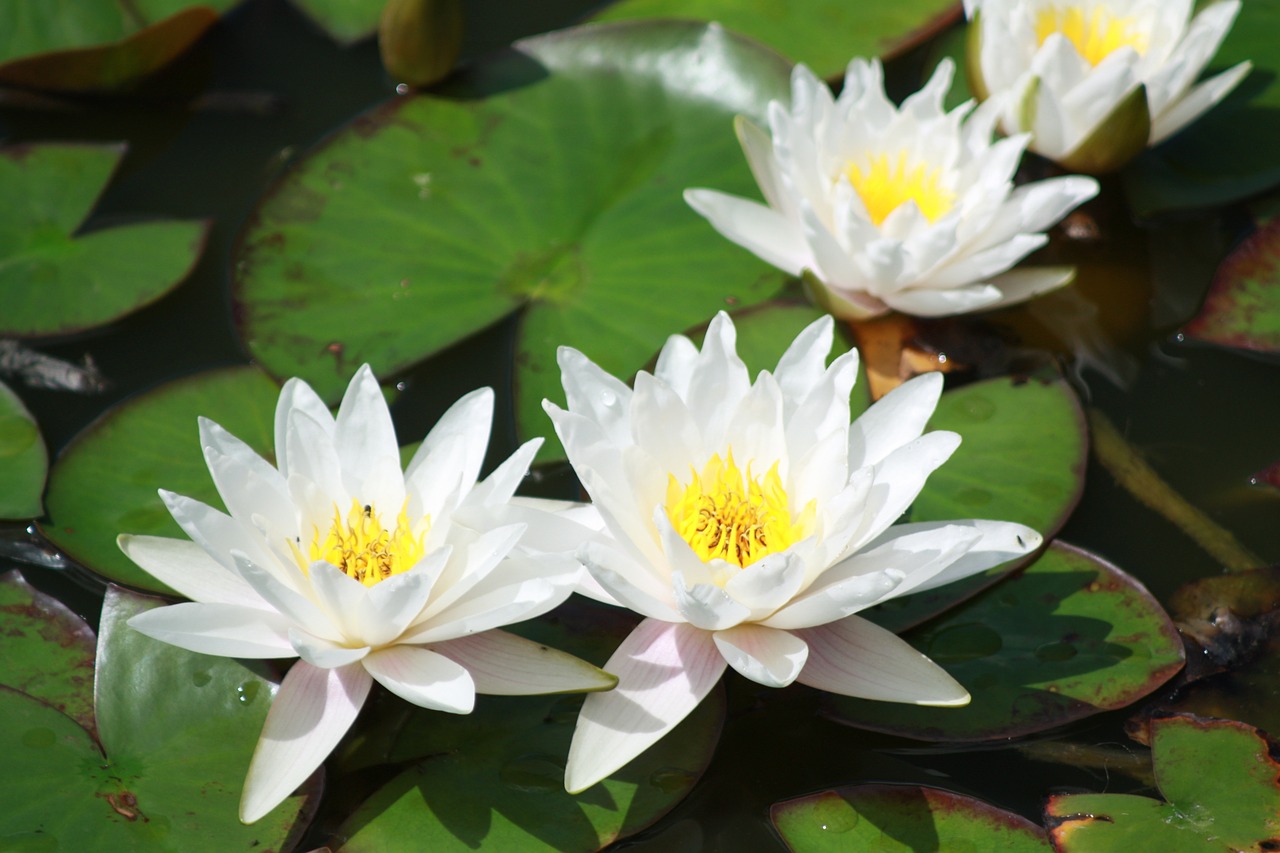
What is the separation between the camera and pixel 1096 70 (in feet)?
9.88

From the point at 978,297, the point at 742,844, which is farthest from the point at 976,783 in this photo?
the point at 978,297

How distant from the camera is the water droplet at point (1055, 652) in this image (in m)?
2.38

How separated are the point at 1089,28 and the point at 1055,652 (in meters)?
2.01

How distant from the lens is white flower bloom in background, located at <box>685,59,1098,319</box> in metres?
2.83

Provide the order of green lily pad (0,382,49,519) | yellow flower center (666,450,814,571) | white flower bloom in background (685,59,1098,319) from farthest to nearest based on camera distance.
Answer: white flower bloom in background (685,59,1098,319)
green lily pad (0,382,49,519)
yellow flower center (666,450,814,571)

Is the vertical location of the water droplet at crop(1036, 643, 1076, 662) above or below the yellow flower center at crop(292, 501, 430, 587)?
below

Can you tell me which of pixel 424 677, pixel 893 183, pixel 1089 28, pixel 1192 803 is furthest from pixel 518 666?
pixel 1089 28

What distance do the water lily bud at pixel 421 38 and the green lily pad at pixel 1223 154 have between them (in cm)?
226

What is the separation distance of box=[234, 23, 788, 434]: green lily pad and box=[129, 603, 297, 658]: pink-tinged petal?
3.10 feet

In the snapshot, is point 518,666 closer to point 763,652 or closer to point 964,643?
point 763,652

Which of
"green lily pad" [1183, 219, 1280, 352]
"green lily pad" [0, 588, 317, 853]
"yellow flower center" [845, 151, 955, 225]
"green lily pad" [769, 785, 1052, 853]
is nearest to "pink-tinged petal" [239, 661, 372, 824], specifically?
"green lily pad" [0, 588, 317, 853]

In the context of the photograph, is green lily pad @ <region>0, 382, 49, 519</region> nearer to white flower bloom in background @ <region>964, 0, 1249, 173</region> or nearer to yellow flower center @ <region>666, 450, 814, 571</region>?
yellow flower center @ <region>666, 450, 814, 571</region>

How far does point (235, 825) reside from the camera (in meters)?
2.08

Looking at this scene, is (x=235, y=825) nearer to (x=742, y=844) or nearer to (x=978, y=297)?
(x=742, y=844)
